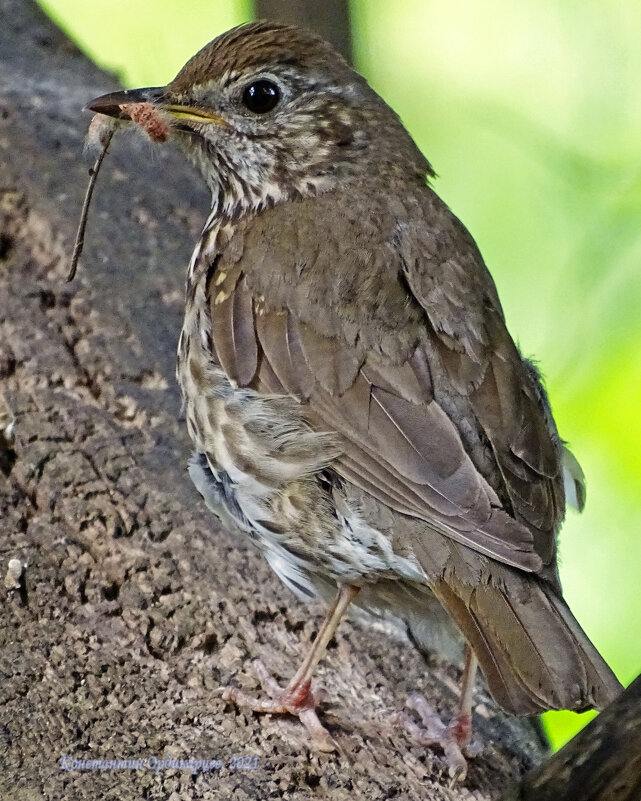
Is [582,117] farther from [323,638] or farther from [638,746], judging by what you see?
[638,746]

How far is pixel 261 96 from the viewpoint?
259 centimetres

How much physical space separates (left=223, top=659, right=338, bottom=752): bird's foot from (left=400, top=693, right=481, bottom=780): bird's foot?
0.22 m

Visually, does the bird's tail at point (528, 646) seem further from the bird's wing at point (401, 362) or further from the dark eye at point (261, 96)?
the dark eye at point (261, 96)

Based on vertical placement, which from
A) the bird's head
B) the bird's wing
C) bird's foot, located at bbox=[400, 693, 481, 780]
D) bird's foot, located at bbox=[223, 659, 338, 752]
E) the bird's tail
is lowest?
bird's foot, located at bbox=[223, 659, 338, 752]

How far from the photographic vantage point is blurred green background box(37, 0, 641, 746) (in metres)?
4.16

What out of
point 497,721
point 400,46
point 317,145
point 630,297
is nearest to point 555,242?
point 630,297

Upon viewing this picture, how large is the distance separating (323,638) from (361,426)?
1.97ft

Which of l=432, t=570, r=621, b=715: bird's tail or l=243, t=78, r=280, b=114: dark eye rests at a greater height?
l=243, t=78, r=280, b=114: dark eye

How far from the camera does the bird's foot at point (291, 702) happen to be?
84.9 inches

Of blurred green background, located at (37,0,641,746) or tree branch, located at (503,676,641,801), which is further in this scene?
blurred green background, located at (37,0,641,746)

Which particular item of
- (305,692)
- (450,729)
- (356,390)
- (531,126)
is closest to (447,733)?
(450,729)

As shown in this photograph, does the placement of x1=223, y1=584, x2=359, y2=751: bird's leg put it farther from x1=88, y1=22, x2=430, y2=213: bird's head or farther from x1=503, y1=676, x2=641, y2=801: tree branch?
x1=88, y1=22, x2=430, y2=213: bird's head

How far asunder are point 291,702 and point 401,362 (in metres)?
0.87

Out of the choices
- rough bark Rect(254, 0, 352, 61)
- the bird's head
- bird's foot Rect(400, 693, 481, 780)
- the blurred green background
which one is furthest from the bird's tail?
the blurred green background
